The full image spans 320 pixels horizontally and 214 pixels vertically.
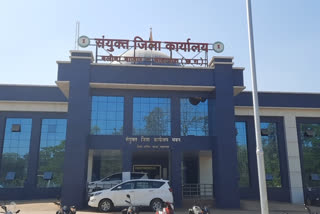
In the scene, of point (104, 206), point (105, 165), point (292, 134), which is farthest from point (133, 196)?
point (292, 134)

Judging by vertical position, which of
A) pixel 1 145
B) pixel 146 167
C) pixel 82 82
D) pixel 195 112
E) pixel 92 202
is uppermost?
pixel 82 82

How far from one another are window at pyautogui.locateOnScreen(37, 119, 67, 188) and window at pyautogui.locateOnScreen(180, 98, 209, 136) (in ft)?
33.8

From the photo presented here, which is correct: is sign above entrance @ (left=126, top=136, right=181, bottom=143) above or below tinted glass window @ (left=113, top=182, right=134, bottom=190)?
above

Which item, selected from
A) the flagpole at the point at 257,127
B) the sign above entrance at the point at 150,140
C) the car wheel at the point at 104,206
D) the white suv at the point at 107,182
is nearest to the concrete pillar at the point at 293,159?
the sign above entrance at the point at 150,140

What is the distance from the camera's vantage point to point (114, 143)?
64.2 ft

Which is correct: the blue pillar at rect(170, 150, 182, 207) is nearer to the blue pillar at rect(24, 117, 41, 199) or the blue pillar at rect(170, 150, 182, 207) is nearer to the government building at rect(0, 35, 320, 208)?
the government building at rect(0, 35, 320, 208)

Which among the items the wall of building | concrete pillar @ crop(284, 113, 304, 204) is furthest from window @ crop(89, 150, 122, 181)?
concrete pillar @ crop(284, 113, 304, 204)

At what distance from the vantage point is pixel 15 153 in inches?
969

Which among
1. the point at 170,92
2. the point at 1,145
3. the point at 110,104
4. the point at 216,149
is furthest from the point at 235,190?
the point at 1,145

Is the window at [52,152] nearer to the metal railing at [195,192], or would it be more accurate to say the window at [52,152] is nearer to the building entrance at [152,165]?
the building entrance at [152,165]

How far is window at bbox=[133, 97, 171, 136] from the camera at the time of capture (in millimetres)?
20219

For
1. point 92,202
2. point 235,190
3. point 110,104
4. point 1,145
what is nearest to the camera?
point 92,202

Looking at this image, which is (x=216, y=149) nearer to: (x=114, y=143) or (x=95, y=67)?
(x=114, y=143)

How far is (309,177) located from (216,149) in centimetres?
1055
